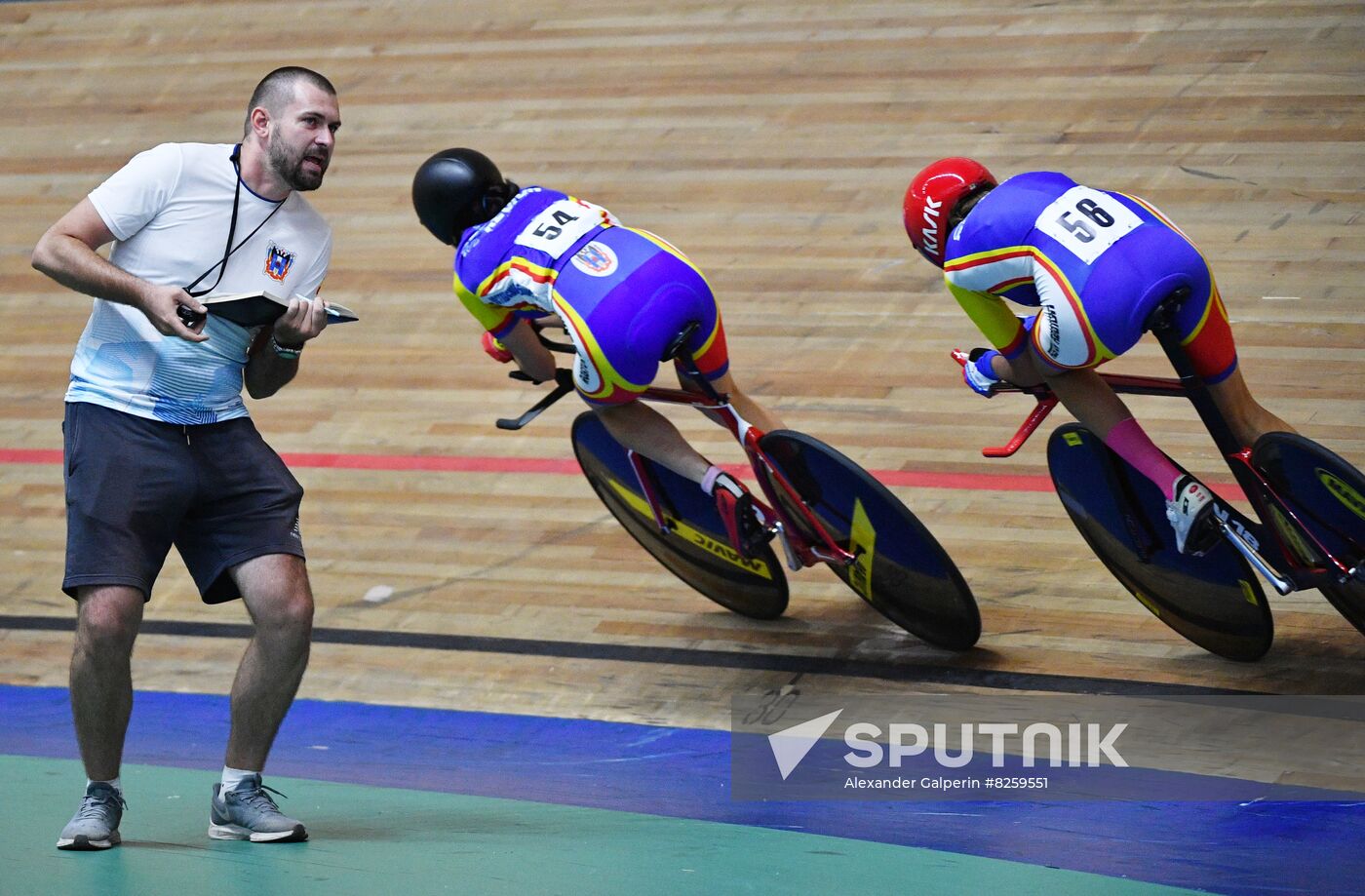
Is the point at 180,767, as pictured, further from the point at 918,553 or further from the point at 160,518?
the point at 918,553

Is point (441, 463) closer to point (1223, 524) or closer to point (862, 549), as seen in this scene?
point (862, 549)

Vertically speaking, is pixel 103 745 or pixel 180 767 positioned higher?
pixel 103 745

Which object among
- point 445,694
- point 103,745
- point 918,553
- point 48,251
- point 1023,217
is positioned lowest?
point 445,694

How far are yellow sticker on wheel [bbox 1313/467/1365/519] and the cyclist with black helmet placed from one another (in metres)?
1.26

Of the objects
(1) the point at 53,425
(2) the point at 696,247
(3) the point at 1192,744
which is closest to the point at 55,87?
(1) the point at 53,425

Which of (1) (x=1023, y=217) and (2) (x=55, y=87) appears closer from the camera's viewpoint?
(1) (x=1023, y=217)

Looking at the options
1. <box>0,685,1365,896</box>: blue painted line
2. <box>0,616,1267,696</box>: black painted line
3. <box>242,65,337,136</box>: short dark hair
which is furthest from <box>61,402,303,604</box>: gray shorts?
<box>0,616,1267,696</box>: black painted line

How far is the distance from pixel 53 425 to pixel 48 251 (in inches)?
123

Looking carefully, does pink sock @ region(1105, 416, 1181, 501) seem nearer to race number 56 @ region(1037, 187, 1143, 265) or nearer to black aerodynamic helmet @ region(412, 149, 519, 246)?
race number 56 @ region(1037, 187, 1143, 265)

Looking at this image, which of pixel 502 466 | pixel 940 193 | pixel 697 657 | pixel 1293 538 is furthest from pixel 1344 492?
pixel 502 466

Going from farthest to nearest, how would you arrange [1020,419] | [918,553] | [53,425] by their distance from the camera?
[53,425] < [1020,419] < [918,553]

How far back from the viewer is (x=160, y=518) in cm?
287

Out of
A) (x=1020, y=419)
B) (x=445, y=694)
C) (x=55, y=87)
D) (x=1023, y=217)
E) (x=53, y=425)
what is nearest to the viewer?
(x=1023, y=217)

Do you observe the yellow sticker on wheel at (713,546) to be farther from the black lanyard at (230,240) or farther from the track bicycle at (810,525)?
the black lanyard at (230,240)
